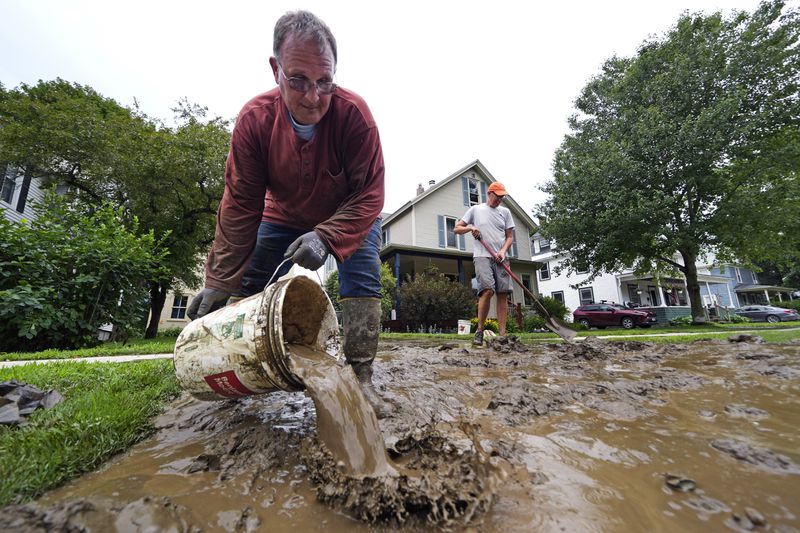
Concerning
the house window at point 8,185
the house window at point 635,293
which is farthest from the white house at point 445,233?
the house window at point 8,185

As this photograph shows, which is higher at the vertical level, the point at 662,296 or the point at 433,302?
the point at 662,296

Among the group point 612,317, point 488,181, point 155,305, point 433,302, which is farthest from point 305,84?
point 612,317

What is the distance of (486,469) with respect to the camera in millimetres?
1055

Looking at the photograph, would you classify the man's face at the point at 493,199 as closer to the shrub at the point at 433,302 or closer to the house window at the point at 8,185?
the shrub at the point at 433,302

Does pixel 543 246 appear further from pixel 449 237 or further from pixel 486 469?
pixel 486 469

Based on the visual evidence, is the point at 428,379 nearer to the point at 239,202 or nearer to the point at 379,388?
the point at 379,388

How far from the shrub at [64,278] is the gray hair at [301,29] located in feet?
17.9

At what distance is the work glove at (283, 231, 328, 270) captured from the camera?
168 centimetres

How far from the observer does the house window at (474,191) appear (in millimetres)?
18734

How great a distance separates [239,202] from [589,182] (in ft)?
49.1

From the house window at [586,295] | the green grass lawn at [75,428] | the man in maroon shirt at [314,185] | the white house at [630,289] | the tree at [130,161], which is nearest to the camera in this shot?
the green grass lawn at [75,428]

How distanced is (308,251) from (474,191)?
716 inches

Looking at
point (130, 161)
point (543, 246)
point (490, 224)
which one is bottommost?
point (490, 224)

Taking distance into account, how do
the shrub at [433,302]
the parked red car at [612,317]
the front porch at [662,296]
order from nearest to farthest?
1. the shrub at [433,302]
2. the parked red car at [612,317]
3. the front porch at [662,296]
